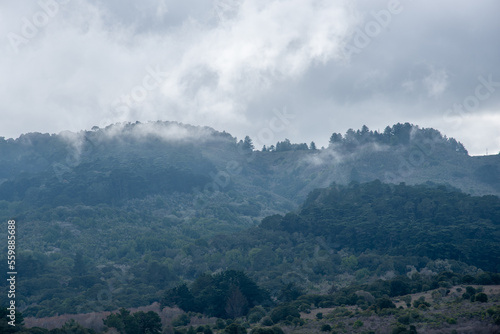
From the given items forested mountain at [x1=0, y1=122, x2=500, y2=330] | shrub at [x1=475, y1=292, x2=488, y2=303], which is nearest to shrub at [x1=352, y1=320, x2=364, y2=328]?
forested mountain at [x1=0, y1=122, x2=500, y2=330]

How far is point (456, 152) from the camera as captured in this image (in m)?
154

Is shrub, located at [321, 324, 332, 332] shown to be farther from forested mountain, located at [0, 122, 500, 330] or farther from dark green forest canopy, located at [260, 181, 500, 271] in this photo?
dark green forest canopy, located at [260, 181, 500, 271]

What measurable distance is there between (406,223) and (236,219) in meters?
44.6

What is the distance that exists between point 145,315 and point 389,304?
19.4 meters

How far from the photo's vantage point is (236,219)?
410 ft

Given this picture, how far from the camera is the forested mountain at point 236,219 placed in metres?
65.1

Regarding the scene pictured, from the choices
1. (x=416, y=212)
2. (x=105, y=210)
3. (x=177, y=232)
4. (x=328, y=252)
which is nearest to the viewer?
(x=328, y=252)

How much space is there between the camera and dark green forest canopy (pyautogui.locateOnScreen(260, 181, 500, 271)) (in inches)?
3000

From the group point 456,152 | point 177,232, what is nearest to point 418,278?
point 177,232

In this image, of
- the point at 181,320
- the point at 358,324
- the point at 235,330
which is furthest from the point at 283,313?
the point at 181,320

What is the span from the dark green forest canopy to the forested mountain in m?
0.28

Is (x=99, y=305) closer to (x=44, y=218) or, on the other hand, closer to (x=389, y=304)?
(x=389, y=304)

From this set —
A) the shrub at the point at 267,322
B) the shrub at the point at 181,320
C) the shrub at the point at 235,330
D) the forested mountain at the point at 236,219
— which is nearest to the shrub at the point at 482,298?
the forested mountain at the point at 236,219

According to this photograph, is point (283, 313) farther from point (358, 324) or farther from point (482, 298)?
point (482, 298)
